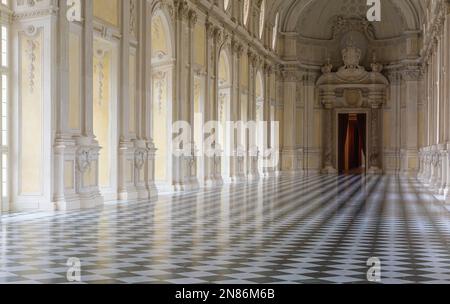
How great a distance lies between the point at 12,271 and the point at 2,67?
8.02 meters

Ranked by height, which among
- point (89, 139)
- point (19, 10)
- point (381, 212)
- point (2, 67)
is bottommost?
point (381, 212)

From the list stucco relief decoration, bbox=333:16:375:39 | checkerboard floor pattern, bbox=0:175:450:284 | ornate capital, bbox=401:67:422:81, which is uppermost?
stucco relief decoration, bbox=333:16:375:39

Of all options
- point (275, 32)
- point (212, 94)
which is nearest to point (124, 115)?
point (212, 94)

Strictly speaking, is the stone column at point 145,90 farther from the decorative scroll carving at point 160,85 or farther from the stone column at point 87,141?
the stone column at point 87,141

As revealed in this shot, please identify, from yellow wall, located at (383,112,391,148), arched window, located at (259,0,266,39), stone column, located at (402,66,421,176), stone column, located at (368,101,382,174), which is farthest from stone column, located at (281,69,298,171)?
stone column, located at (402,66,421,176)

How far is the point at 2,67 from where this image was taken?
14.3 m

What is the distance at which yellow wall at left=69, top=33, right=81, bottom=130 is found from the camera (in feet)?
50.2

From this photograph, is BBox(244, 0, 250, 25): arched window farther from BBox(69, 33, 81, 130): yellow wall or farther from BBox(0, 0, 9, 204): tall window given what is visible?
BBox(0, 0, 9, 204): tall window

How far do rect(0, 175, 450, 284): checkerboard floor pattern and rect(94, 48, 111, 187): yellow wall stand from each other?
1.55m

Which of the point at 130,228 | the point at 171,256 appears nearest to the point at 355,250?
the point at 171,256

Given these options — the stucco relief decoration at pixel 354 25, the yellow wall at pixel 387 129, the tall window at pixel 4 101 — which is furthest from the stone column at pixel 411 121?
the tall window at pixel 4 101

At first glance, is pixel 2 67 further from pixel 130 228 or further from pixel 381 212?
pixel 381 212

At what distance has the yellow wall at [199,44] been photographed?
2477 centimetres

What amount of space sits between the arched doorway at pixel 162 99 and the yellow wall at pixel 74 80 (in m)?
6.47
